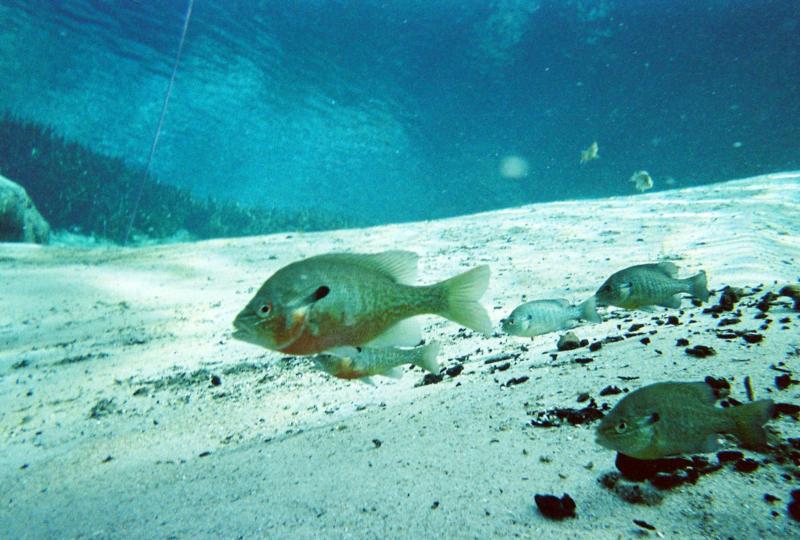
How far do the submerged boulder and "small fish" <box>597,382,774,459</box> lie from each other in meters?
16.6

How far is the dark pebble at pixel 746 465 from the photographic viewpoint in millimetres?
1593

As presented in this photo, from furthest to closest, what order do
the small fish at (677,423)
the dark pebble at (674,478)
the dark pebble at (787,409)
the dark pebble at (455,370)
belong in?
the dark pebble at (455,370), the dark pebble at (787,409), the dark pebble at (674,478), the small fish at (677,423)

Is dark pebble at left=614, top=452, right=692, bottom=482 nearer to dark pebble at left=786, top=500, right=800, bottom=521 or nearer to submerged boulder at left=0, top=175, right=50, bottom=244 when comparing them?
dark pebble at left=786, top=500, right=800, bottom=521

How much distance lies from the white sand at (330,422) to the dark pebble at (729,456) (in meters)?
0.08

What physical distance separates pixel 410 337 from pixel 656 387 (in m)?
1.04

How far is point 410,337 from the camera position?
1.95 metres

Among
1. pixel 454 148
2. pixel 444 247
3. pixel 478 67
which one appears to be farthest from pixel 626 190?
pixel 444 247

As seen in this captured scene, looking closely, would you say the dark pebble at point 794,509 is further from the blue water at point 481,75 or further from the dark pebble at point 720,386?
the blue water at point 481,75

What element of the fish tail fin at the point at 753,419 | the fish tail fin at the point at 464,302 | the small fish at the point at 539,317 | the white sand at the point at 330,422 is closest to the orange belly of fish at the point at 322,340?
the fish tail fin at the point at 464,302

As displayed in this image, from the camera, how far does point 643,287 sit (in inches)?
121

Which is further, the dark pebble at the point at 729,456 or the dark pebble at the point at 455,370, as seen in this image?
the dark pebble at the point at 455,370

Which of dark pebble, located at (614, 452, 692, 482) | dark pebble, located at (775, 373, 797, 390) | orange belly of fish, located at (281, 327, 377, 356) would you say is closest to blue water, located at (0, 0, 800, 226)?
dark pebble, located at (775, 373, 797, 390)

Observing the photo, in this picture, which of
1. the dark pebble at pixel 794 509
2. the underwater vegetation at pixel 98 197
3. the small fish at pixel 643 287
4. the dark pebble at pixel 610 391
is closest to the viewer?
the dark pebble at pixel 794 509

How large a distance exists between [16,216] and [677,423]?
1706 centimetres
